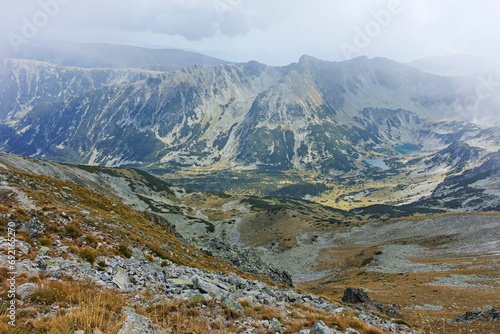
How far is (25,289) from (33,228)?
9204 millimetres

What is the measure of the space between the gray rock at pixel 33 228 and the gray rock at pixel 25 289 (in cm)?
797

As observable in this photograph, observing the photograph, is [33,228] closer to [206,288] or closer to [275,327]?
[206,288]

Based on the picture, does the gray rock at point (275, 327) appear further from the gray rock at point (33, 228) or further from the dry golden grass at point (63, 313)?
the gray rock at point (33, 228)

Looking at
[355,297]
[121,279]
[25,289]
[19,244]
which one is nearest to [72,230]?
[19,244]

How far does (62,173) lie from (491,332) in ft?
407

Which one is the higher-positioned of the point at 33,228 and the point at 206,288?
the point at 33,228

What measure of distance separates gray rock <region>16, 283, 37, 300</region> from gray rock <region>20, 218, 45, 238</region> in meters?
7.97

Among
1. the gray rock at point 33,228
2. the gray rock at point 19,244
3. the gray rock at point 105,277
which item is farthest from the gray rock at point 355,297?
the gray rock at point 33,228

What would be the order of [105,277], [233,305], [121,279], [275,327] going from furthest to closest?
[121,279] < [105,277] < [233,305] < [275,327]

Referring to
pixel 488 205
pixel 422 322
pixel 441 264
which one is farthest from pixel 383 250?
pixel 488 205

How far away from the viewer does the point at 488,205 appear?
184750 millimetres

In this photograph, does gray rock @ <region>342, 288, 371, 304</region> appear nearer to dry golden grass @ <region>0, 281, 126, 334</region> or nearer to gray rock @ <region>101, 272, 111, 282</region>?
gray rock @ <region>101, 272, 111, 282</region>

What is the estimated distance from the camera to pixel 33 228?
50.8ft

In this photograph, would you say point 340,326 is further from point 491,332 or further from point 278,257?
point 278,257
